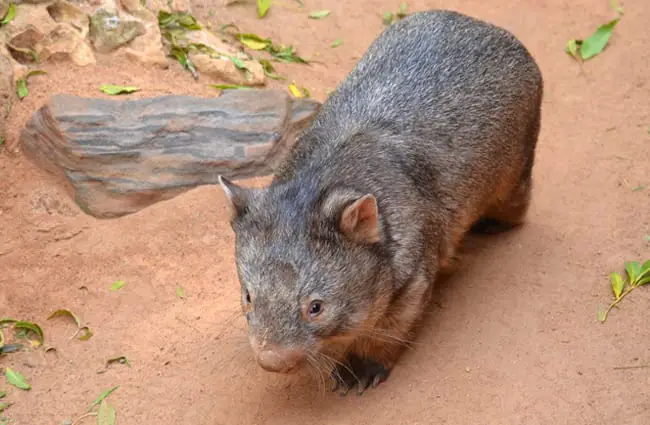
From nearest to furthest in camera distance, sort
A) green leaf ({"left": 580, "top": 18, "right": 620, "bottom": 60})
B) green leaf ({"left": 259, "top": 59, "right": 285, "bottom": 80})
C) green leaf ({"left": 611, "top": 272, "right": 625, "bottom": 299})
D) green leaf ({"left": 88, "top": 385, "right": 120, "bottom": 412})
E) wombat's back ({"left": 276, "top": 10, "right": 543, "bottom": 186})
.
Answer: green leaf ({"left": 88, "top": 385, "right": 120, "bottom": 412}), wombat's back ({"left": 276, "top": 10, "right": 543, "bottom": 186}), green leaf ({"left": 611, "top": 272, "right": 625, "bottom": 299}), green leaf ({"left": 259, "top": 59, "right": 285, "bottom": 80}), green leaf ({"left": 580, "top": 18, "right": 620, "bottom": 60})

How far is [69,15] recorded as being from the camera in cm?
799

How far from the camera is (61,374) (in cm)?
586

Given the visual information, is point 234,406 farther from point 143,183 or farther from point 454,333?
point 143,183

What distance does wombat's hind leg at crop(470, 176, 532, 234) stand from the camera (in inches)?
264

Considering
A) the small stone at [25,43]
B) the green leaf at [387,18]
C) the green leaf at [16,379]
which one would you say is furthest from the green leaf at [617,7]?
the green leaf at [16,379]

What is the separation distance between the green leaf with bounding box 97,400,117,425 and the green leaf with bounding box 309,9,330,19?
17.7ft

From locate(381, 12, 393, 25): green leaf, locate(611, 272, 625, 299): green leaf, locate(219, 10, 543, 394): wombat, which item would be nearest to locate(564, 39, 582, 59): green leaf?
locate(381, 12, 393, 25): green leaf

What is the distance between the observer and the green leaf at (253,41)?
9070 millimetres

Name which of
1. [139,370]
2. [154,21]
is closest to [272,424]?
[139,370]

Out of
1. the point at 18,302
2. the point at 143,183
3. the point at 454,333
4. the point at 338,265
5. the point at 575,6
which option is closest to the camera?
the point at 338,265

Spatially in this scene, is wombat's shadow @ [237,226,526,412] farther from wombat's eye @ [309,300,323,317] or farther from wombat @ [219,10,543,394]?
wombat's eye @ [309,300,323,317]

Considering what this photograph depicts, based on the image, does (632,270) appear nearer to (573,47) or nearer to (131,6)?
(573,47)

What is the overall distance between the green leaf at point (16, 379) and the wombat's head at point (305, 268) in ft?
5.77

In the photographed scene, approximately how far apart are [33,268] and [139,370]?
136cm
